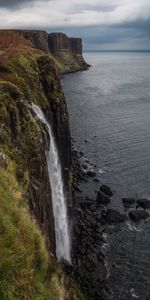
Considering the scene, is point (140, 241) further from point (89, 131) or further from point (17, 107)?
point (89, 131)

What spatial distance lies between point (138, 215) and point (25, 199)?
26.4m

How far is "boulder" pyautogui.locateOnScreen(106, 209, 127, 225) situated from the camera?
40812 mm

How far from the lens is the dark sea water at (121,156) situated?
3209 centimetres

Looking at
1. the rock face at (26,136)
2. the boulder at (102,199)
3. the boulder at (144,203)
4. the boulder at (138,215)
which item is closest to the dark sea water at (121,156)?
the boulder at (138,215)

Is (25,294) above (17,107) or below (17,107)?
below

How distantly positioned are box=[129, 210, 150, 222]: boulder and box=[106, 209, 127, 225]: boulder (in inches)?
36.2

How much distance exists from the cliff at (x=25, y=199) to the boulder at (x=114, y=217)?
9489mm

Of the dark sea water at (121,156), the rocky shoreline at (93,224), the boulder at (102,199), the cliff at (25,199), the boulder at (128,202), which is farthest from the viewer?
the boulder at (102,199)

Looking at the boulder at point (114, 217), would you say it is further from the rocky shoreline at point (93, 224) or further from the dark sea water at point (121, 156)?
the dark sea water at point (121, 156)

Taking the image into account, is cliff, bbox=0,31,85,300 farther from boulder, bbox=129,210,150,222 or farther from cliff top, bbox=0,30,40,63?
boulder, bbox=129,210,150,222

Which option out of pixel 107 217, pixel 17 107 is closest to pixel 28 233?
pixel 17 107

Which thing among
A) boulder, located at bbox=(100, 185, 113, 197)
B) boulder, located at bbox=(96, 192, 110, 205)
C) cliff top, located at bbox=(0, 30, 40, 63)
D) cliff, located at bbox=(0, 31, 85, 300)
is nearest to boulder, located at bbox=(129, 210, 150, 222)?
boulder, located at bbox=(96, 192, 110, 205)

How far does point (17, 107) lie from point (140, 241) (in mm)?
20258

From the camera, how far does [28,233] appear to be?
576 inches
